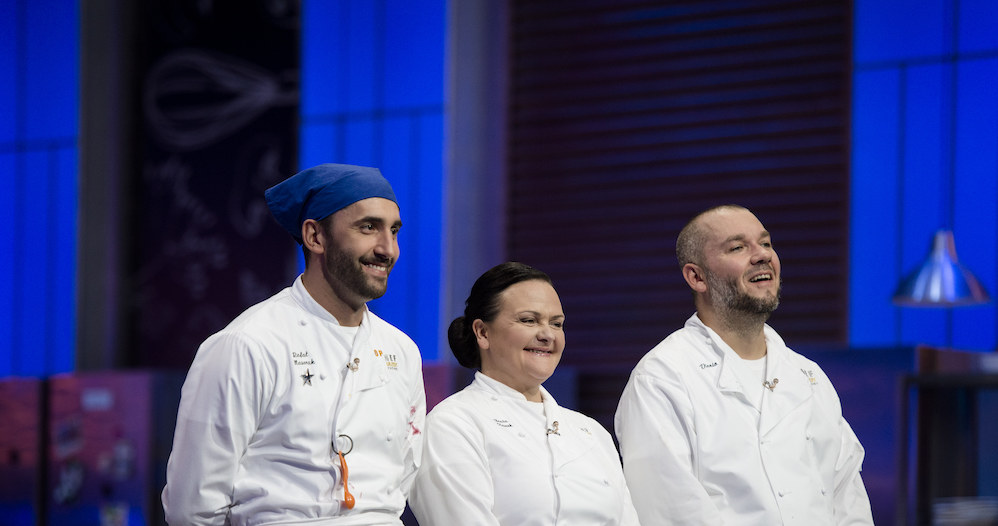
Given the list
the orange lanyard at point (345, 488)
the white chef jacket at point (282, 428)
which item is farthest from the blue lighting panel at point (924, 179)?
the orange lanyard at point (345, 488)

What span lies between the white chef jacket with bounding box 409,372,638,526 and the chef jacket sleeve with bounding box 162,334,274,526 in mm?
497

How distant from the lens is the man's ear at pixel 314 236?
249 centimetres

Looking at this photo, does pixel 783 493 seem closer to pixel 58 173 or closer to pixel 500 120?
pixel 500 120

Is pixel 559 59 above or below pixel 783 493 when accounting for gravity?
above

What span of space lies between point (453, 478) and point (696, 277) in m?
0.89

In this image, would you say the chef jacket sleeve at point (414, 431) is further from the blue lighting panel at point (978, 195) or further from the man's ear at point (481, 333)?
the blue lighting panel at point (978, 195)

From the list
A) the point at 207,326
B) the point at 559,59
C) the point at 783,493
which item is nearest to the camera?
the point at 783,493

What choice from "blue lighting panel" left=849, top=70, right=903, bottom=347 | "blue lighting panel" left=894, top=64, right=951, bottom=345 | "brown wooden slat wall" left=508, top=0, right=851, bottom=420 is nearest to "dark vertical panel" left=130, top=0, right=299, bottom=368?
"brown wooden slat wall" left=508, top=0, right=851, bottom=420

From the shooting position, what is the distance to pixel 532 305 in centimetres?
278

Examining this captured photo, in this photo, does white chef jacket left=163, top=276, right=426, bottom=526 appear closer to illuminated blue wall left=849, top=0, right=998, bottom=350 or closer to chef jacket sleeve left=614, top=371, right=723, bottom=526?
chef jacket sleeve left=614, top=371, right=723, bottom=526

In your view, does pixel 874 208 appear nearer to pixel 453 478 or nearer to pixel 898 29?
pixel 898 29

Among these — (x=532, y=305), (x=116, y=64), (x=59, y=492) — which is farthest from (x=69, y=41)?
(x=532, y=305)

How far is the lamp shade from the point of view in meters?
4.18

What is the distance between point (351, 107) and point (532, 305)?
3.63m
